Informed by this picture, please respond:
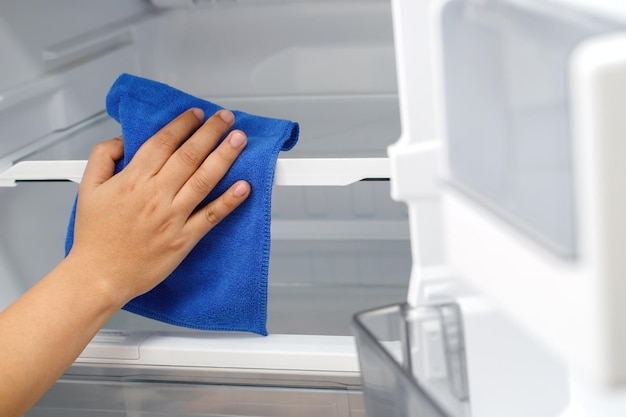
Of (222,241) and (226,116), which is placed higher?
(226,116)

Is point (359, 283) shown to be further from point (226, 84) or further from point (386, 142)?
point (226, 84)

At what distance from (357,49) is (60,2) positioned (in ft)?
1.34

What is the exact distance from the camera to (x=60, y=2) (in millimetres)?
1112

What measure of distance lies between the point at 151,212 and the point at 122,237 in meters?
0.04

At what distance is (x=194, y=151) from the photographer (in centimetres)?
83

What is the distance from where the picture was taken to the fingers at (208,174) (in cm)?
82

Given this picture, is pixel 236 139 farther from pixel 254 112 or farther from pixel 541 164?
pixel 541 164

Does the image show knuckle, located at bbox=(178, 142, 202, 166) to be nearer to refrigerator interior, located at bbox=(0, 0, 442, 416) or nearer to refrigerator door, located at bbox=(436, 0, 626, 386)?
refrigerator interior, located at bbox=(0, 0, 442, 416)

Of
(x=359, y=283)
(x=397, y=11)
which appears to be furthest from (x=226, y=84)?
(x=397, y=11)

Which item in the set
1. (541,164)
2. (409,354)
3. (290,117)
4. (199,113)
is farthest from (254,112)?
(541,164)

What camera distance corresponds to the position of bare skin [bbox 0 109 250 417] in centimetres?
77

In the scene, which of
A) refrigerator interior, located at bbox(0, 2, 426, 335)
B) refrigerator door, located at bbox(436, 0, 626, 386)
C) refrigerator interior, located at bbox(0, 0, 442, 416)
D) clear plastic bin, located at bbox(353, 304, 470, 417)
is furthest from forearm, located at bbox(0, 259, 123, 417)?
refrigerator door, located at bbox(436, 0, 626, 386)

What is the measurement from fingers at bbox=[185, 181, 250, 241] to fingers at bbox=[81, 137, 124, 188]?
101 mm

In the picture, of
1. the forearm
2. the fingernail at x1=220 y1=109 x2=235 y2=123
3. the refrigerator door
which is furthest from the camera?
the fingernail at x1=220 y1=109 x2=235 y2=123
